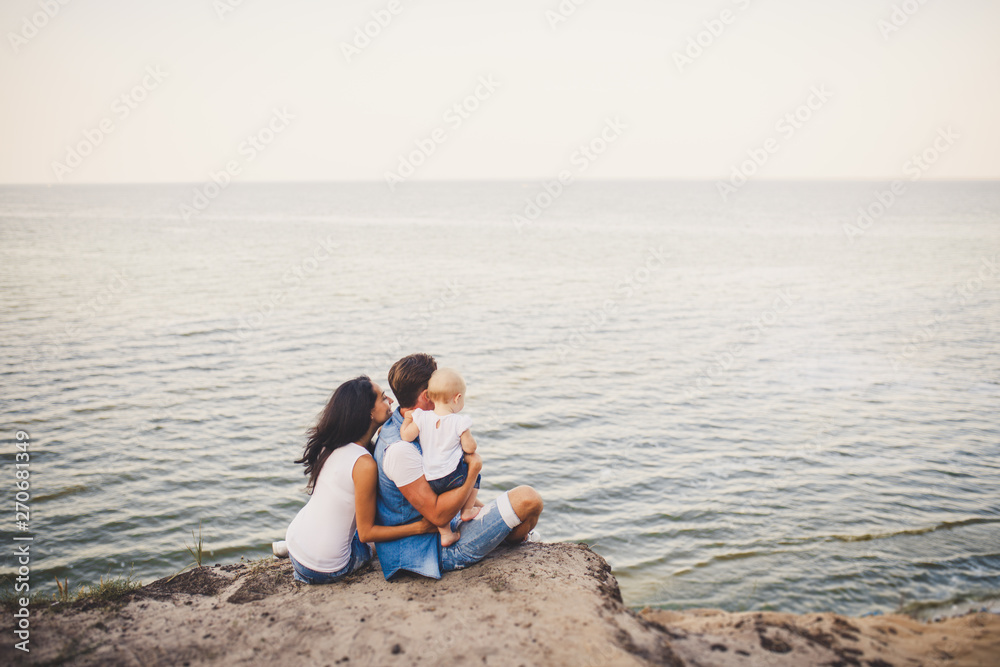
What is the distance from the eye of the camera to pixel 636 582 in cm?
802

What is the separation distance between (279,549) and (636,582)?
186 inches

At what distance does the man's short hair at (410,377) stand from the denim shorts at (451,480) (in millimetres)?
615

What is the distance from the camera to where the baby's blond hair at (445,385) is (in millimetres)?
Answer: 4551

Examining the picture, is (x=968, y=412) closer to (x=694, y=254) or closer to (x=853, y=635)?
(x=853, y=635)

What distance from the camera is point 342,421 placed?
4.70 metres

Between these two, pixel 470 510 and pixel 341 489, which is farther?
pixel 470 510

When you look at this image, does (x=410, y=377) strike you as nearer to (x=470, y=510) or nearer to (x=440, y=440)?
(x=440, y=440)

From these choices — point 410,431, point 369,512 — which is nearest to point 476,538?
point 369,512

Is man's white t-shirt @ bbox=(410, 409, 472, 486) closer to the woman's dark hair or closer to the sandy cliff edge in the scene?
the woman's dark hair

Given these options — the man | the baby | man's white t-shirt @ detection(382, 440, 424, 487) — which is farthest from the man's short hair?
man's white t-shirt @ detection(382, 440, 424, 487)

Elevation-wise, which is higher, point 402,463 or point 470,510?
point 402,463

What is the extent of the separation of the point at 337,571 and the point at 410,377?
5.87 ft

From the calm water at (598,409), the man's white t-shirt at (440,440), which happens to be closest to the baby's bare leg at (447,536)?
the man's white t-shirt at (440,440)

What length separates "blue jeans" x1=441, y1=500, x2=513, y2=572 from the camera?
4.97 m
